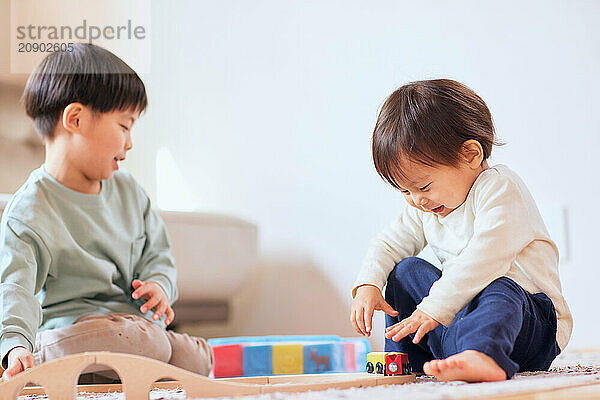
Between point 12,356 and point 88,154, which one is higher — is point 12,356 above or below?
below

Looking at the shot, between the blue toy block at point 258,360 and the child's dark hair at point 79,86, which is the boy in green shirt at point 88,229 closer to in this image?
the child's dark hair at point 79,86

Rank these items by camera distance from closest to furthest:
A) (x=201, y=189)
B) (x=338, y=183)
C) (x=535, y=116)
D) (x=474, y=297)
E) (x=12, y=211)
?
(x=474, y=297) < (x=12, y=211) < (x=535, y=116) < (x=338, y=183) < (x=201, y=189)

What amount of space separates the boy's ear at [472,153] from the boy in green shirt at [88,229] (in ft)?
1.58

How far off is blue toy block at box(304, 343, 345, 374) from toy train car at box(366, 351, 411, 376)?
0.42 metres

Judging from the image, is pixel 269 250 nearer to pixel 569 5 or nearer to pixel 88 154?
pixel 88 154

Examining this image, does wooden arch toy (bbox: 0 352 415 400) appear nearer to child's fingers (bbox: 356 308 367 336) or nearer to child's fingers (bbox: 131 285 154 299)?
child's fingers (bbox: 356 308 367 336)

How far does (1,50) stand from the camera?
1019mm

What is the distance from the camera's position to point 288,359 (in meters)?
1.15

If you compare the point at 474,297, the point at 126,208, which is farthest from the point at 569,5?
the point at 126,208

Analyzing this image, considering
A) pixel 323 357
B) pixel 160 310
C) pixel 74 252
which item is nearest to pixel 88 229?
pixel 74 252

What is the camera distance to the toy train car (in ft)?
2.36

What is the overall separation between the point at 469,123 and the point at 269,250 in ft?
3.07

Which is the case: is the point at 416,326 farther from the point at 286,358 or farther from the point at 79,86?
the point at 79,86

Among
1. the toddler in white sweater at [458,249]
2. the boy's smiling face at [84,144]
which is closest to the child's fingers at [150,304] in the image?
the boy's smiling face at [84,144]
